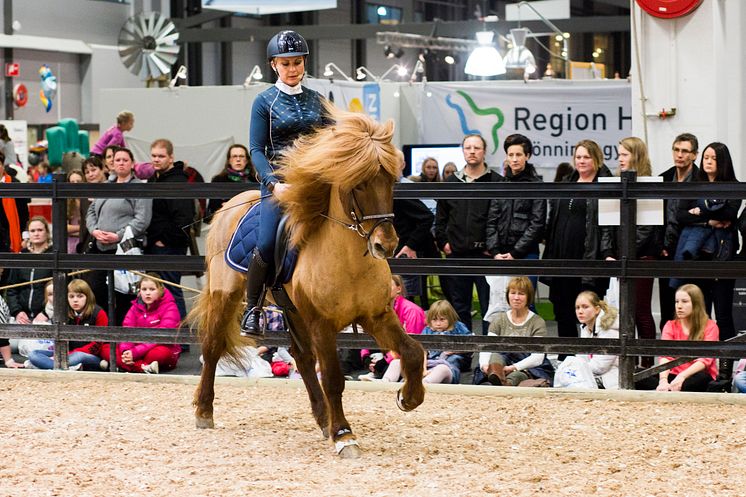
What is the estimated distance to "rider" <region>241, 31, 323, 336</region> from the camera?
208 inches

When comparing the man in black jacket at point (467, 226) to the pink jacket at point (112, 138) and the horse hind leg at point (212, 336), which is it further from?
the pink jacket at point (112, 138)

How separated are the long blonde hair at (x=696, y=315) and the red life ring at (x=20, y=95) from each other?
20687 mm

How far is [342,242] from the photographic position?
4.90m

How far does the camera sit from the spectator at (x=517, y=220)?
25.2ft

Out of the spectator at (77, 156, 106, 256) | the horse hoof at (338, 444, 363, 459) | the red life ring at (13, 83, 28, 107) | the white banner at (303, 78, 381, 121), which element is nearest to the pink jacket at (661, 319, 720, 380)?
the horse hoof at (338, 444, 363, 459)

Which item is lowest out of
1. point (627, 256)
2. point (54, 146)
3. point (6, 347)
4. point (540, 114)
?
point (6, 347)

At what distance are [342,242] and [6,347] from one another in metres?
4.16

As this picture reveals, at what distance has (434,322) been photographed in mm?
7266

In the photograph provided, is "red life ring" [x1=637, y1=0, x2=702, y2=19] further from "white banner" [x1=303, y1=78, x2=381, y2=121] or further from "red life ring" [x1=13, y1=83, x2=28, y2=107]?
"red life ring" [x1=13, y1=83, x2=28, y2=107]

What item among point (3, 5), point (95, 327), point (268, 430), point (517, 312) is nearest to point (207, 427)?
point (268, 430)

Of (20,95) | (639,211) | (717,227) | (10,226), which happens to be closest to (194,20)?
(20,95)

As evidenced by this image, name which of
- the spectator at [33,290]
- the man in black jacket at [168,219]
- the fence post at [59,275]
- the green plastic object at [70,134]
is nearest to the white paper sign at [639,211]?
the man in black jacket at [168,219]

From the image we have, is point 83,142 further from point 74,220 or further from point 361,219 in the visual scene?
point 361,219

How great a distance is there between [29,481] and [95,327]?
109 inches
